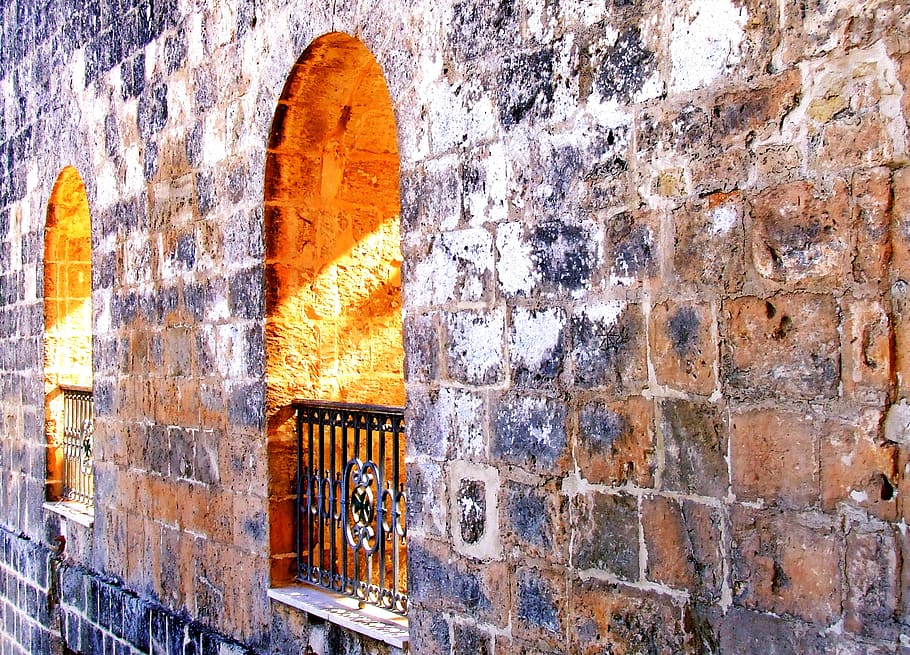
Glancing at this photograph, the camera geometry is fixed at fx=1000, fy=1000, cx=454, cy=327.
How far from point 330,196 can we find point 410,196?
1.22 metres

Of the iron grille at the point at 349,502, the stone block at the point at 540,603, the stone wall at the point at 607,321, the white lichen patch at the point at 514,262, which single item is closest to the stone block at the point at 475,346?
the stone wall at the point at 607,321

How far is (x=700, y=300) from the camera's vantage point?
2678mm

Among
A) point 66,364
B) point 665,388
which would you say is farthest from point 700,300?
point 66,364

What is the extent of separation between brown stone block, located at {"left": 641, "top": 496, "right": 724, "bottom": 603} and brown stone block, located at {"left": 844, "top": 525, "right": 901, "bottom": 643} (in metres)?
0.38

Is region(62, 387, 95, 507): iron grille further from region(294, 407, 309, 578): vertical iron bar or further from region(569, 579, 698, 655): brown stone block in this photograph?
region(569, 579, 698, 655): brown stone block

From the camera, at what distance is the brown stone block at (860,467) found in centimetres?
225

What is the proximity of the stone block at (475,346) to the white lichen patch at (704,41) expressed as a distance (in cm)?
104

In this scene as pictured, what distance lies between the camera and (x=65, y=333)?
26.7 feet

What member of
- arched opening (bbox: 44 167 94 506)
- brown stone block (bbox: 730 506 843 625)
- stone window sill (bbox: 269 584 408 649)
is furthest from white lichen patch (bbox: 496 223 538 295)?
arched opening (bbox: 44 167 94 506)

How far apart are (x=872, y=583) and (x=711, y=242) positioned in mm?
933

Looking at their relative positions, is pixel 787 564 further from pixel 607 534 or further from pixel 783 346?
pixel 607 534

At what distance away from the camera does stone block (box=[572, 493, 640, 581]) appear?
114 inches

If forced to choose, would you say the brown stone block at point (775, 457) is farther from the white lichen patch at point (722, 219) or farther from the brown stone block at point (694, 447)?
the white lichen patch at point (722, 219)

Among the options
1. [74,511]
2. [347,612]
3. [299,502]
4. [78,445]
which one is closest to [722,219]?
[347,612]
